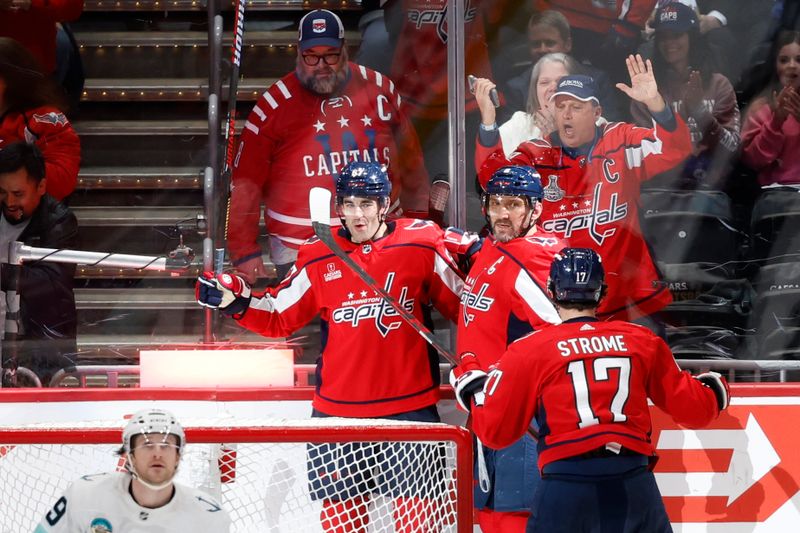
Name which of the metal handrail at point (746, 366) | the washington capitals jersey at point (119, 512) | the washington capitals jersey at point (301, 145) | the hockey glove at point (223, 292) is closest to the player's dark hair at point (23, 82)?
the washington capitals jersey at point (301, 145)

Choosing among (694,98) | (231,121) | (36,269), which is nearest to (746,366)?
(694,98)

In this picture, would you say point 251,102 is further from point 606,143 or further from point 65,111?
point 606,143

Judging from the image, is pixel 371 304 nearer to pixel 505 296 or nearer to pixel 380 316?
pixel 380 316

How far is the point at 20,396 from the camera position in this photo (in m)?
3.84

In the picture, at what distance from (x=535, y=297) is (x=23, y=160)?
189cm

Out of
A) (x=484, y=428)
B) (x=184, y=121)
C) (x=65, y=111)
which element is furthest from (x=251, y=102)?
(x=484, y=428)

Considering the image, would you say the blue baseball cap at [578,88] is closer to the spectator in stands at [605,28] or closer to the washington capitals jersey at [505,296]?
the spectator in stands at [605,28]

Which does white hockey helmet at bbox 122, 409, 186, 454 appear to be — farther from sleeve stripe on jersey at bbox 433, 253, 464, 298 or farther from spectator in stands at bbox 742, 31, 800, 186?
spectator in stands at bbox 742, 31, 800, 186

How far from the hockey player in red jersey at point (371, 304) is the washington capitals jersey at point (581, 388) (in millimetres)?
646

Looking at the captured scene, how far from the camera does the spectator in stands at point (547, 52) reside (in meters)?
4.19

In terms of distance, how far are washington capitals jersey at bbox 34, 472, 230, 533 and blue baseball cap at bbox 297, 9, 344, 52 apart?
6.00 ft

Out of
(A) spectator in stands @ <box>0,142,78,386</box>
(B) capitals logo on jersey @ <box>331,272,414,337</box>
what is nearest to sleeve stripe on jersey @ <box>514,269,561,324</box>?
(B) capitals logo on jersey @ <box>331,272,414,337</box>

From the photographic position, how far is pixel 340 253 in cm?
359

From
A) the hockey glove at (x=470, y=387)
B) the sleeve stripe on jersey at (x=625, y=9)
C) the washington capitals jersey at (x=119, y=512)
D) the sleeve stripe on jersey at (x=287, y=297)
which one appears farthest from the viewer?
the sleeve stripe on jersey at (x=625, y=9)
